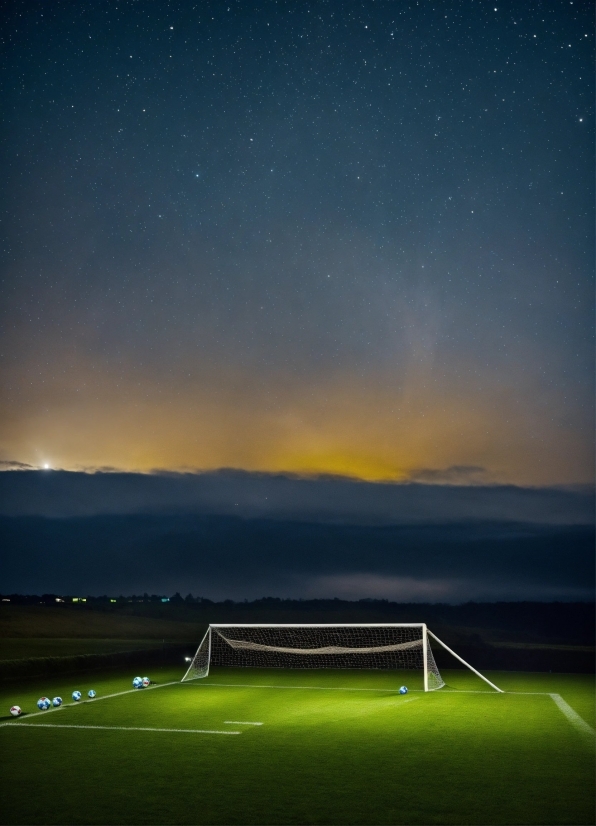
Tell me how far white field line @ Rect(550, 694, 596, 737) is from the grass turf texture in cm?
17

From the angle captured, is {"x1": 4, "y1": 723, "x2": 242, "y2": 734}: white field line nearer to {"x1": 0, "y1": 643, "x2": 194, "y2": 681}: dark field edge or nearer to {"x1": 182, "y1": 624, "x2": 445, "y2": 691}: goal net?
{"x1": 182, "y1": 624, "x2": 445, "y2": 691}: goal net

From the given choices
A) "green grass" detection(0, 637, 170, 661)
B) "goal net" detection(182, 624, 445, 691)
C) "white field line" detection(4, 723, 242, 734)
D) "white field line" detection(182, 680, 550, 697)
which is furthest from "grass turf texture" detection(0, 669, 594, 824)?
"green grass" detection(0, 637, 170, 661)

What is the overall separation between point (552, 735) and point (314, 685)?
356 inches

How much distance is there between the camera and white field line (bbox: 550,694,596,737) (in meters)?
13.3

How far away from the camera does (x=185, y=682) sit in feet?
69.4

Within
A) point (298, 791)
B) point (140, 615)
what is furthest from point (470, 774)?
point (140, 615)

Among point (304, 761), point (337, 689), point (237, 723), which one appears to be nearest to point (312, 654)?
point (337, 689)

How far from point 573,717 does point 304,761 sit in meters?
6.64

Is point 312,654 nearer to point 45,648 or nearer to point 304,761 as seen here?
point 45,648

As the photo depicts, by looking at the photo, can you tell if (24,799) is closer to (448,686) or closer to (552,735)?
(552,735)

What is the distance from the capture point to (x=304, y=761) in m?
10.6

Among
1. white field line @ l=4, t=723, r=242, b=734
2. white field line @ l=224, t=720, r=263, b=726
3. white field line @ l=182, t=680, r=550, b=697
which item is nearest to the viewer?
white field line @ l=4, t=723, r=242, b=734

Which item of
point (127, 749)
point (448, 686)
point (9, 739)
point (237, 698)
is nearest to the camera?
point (127, 749)

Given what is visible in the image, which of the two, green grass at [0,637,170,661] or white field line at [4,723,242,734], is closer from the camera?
white field line at [4,723,242,734]
